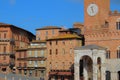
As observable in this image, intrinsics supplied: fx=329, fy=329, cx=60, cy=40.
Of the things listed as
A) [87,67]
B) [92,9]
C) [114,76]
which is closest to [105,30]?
[92,9]

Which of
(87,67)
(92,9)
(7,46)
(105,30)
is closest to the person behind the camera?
(87,67)

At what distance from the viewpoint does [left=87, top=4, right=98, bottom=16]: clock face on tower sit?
214 ft

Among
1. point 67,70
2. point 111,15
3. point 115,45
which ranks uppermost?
point 111,15

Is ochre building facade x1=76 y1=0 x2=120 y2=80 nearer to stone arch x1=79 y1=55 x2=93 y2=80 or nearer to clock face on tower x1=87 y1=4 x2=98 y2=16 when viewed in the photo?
clock face on tower x1=87 y1=4 x2=98 y2=16

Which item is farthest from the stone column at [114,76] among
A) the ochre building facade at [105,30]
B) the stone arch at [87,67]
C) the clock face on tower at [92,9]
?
the clock face on tower at [92,9]

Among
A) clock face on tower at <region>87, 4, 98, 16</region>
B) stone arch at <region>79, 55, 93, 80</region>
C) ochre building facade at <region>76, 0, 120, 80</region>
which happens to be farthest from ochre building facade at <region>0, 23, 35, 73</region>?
clock face on tower at <region>87, 4, 98, 16</region>

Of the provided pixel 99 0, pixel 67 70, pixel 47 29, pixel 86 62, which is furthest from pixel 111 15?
pixel 47 29

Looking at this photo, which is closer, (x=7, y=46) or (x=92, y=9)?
(x=92, y=9)

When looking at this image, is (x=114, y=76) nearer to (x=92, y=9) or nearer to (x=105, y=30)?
(x=105, y=30)

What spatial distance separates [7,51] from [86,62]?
26.3 meters

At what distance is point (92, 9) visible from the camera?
65500 millimetres

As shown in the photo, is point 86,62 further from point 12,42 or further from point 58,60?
point 12,42

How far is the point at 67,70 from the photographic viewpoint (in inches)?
2712

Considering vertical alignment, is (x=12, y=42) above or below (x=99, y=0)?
below
